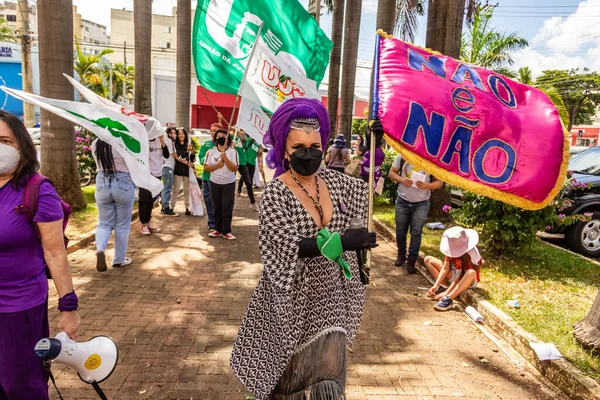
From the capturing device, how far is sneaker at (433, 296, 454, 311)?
5.27 meters

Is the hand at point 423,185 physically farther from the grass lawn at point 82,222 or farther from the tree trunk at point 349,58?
the tree trunk at point 349,58

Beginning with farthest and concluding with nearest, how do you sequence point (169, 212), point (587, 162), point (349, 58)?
point (349, 58) < point (169, 212) < point (587, 162)

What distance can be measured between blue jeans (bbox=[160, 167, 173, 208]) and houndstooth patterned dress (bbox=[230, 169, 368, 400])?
7699 mm

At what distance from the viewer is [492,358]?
4.20m

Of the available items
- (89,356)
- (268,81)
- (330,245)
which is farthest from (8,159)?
(268,81)

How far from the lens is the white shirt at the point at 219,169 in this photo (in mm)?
7668

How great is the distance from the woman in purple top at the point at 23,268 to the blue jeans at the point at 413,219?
4823mm

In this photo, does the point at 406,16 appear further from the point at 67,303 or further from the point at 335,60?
the point at 67,303

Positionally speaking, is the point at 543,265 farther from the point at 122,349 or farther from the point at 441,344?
the point at 122,349

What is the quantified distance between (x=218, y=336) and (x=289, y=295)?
2.36 meters

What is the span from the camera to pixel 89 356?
7.76ft

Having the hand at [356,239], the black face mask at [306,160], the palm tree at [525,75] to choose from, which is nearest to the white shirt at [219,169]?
the black face mask at [306,160]

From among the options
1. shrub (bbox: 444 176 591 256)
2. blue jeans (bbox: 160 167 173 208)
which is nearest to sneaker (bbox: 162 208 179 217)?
blue jeans (bbox: 160 167 173 208)

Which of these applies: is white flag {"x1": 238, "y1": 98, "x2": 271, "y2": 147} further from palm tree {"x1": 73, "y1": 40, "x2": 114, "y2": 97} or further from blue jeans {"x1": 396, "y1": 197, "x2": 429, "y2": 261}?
palm tree {"x1": 73, "y1": 40, "x2": 114, "y2": 97}
